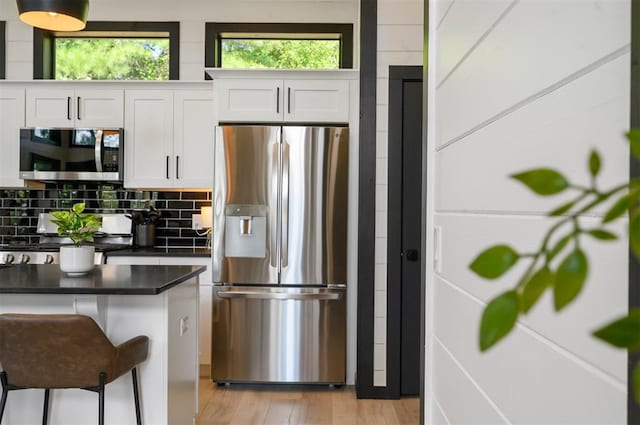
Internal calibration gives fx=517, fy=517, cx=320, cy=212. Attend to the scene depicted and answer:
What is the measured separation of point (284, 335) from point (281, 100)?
5.69ft

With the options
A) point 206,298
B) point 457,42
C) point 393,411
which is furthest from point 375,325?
point 457,42

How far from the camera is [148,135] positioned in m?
4.27

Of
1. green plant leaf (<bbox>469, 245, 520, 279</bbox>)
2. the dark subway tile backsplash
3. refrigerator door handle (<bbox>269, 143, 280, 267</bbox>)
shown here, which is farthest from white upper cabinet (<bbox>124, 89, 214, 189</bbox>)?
green plant leaf (<bbox>469, 245, 520, 279</bbox>)

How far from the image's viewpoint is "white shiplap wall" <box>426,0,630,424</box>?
0.57 meters

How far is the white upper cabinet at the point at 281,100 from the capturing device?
386cm

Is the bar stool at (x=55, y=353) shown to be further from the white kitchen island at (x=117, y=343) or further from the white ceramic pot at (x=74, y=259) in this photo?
the white ceramic pot at (x=74, y=259)

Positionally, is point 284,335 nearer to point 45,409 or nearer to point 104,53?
point 45,409

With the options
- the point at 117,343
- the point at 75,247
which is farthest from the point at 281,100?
the point at 117,343

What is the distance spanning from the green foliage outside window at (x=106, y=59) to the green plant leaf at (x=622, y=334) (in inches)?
194

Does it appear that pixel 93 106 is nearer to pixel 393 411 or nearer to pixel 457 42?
pixel 393 411

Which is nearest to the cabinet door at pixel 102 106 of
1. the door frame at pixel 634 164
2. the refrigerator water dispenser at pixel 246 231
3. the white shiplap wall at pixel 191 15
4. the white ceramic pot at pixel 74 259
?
the white shiplap wall at pixel 191 15

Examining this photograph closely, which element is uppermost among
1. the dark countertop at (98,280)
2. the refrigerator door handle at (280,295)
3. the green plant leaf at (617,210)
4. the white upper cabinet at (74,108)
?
the white upper cabinet at (74,108)

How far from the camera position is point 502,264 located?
0.23 m

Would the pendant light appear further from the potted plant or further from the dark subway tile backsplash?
the dark subway tile backsplash
